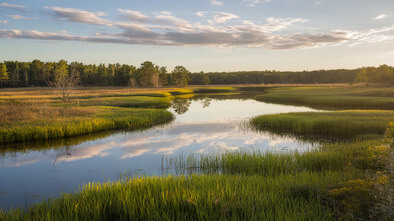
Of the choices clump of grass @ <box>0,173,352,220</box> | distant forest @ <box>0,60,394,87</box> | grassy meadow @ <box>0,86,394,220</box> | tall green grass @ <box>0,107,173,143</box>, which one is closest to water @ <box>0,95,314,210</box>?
tall green grass @ <box>0,107,173,143</box>

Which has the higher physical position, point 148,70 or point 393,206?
point 148,70

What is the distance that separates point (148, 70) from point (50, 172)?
92.3 m

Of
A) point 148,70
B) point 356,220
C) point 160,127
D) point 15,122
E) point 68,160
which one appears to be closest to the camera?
point 356,220

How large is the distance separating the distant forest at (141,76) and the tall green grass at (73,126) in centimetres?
5841

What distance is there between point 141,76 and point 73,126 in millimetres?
85782

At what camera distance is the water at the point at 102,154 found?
1052 centimetres

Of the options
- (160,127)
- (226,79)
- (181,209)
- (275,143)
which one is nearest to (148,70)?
(226,79)

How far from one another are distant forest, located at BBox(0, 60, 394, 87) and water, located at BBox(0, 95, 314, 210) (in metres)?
61.6

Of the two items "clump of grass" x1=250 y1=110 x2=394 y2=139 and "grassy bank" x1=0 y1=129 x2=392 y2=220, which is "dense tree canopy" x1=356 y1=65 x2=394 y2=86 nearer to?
"clump of grass" x1=250 y1=110 x2=394 y2=139

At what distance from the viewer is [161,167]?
12.5 m

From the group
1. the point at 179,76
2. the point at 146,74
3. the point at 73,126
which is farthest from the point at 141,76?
the point at 73,126

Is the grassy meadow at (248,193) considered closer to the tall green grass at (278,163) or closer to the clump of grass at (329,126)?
the tall green grass at (278,163)

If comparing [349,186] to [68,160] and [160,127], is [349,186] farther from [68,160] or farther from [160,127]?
[160,127]

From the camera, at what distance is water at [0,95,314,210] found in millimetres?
10516
